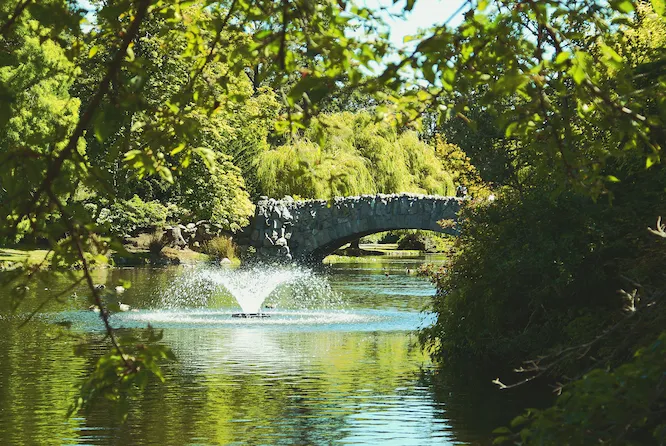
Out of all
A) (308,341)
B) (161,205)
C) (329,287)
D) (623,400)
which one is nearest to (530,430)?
(623,400)

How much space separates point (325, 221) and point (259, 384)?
2580cm

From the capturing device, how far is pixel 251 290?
2559cm

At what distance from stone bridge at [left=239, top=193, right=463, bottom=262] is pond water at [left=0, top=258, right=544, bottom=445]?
13585 mm

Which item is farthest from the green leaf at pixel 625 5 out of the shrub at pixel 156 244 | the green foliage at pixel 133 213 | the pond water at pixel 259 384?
the shrub at pixel 156 244

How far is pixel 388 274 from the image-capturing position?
35375 mm

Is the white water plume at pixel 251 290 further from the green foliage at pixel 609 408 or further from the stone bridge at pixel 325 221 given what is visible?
the green foliage at pixel 609 408

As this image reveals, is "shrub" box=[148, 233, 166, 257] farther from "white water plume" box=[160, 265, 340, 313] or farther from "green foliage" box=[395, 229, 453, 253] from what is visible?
"green foliage" box=[395, 229, 453, 253]

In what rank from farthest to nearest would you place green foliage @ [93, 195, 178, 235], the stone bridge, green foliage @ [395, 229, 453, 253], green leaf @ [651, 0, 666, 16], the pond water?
1. green foliage @ [395, 229, 453, 253]
2. the stone bridge
3. green foliage @ [93, 195, 178, 235]
4. the pond water
5. green leaf @ [651, 0, 666, 16]

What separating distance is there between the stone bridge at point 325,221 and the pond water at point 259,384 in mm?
13585

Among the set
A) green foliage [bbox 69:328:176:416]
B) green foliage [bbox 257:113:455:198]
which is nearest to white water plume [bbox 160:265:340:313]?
green foliage [bbox 257:113:455:198]

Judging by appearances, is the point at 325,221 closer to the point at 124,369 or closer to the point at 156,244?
the point at 156,244

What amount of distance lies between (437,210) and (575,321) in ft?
82.2

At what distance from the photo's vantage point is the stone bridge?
37.1m

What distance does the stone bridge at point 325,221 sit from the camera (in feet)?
122
